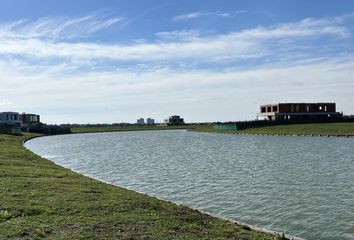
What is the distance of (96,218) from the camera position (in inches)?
746

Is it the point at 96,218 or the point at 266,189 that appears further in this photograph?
the point at 266,189

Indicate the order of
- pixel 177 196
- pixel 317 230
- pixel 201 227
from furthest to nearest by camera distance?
pixel 177 196, pixel 317 230, pixel 201 227

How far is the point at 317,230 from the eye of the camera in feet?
68.7

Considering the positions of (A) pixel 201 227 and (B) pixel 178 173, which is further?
(B) pixel 178 173

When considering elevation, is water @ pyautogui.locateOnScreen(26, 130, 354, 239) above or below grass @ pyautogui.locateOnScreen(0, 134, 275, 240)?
below

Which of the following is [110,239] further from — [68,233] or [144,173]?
[144,173]

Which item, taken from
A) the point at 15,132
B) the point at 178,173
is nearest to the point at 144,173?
the point at 178,173

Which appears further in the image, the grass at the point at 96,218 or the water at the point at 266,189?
Answer: the water at the point at 266,189

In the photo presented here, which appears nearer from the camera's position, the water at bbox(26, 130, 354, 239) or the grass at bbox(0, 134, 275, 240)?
the grass at bbox(0, 134, 275, 240)

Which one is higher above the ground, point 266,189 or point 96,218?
point 96,218

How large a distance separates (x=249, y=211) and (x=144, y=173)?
21438mm

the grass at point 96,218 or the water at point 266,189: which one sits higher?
the grass at point 96,218

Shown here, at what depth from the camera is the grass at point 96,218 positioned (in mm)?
16516

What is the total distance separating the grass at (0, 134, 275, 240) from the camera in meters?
16.5
